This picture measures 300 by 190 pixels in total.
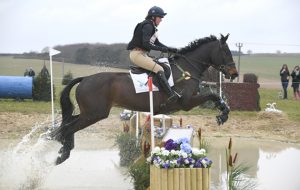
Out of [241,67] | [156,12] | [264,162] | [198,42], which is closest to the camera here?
[156,12]

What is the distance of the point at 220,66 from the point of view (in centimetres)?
907

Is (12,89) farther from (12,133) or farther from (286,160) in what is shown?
(286,160)

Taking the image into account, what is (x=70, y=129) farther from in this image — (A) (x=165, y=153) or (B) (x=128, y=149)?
(A) (x=165, y=153)

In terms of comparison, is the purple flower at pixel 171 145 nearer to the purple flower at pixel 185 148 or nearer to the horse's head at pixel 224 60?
the purple flower at pixel 185 148

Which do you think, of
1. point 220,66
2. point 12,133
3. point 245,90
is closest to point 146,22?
point 220,66

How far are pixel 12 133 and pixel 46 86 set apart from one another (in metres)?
6.49

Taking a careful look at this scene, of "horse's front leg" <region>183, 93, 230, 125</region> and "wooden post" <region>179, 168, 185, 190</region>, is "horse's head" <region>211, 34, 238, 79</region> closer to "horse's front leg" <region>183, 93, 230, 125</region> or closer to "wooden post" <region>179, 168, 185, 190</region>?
"horse's front leg" <region>183, 93, 230, 125</region>

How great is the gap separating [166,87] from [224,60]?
1.13m

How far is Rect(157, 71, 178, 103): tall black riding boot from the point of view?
8.48 meters

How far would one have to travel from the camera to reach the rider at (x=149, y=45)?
840cm

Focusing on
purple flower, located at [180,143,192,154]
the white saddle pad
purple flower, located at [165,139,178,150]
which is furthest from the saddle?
purple flower, located at [180,143,192,154]

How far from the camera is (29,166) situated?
28.5 ft

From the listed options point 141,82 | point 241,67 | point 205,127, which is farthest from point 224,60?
point 241,67

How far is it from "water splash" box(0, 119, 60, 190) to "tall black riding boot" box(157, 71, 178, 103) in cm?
190
